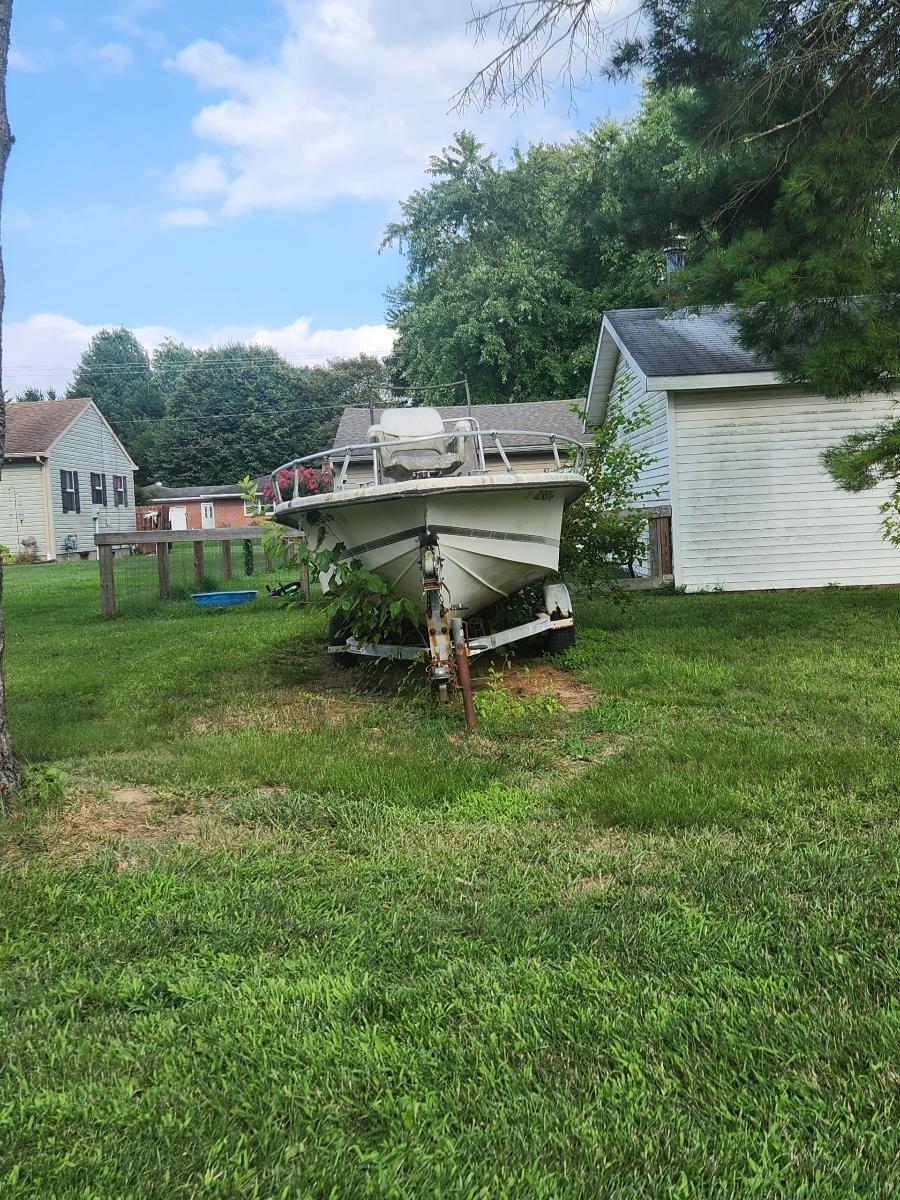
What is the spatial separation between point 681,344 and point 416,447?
6766mm

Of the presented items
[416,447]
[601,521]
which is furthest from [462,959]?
[601,521]

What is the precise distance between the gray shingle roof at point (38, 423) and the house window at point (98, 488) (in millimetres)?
2234

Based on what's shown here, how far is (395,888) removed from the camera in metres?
2.83

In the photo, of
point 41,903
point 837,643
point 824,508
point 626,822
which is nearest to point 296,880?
point 41,903

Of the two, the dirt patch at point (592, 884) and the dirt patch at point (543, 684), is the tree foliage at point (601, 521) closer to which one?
the dirt patch at point (543, 684)

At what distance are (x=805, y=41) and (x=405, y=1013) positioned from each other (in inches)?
301

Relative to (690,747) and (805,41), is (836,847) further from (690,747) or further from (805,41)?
(805,41)

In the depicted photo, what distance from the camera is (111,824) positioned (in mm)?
3428

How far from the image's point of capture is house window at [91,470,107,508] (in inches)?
1232

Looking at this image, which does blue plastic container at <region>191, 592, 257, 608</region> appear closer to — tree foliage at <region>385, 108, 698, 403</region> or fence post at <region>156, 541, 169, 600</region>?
fence post at <region>156, 541, 169, 600</region>

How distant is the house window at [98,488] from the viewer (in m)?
31.3

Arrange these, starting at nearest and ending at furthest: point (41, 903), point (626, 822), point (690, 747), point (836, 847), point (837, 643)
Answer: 1. point (41, 903)
2. point (836, 847)
3. point (626, 822)
4. point (690, 747)
5. point (837, 643)

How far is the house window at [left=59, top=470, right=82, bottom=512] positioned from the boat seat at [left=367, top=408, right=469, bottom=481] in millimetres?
24444

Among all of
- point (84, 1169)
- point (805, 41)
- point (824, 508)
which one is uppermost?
point (805, 41)
